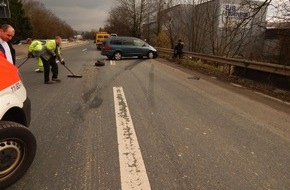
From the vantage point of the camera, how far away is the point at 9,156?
10.2 ft

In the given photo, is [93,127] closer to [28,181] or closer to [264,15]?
[28,181]

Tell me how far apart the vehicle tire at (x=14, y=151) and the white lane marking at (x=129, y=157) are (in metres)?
1.10

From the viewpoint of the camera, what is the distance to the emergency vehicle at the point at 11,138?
303 cm

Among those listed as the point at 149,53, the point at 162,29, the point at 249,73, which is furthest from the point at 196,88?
the point at 162,29

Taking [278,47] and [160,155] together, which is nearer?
[160,155]

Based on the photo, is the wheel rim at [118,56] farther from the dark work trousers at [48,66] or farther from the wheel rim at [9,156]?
the wheel rim at [9,156]

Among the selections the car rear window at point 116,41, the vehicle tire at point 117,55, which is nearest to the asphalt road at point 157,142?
the vehicle tire at point 117,55

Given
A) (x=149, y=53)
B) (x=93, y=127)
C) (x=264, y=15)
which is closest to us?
(x=93, y=127)

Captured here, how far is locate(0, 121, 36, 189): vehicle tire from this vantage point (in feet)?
9.89

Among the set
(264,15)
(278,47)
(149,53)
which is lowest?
(149,53)

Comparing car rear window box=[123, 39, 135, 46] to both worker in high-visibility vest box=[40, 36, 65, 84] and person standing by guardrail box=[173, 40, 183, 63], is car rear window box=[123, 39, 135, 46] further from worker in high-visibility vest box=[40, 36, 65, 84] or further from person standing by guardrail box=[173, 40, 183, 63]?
worker in high-visibility vest box=[40, 36, 65, 84]

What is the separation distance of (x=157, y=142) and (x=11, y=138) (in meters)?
2.11

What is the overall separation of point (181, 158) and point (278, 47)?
414 inches

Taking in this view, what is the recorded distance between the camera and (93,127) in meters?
5.12
